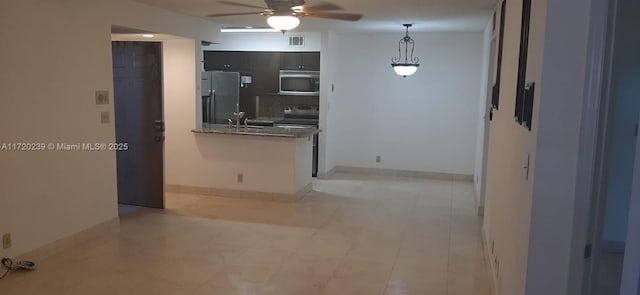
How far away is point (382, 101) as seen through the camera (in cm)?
768

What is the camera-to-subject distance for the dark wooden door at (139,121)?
5.25m

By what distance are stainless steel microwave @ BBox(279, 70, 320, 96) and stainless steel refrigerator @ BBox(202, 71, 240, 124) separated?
2.42 feet

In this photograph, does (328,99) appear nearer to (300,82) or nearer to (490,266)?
(300,82)

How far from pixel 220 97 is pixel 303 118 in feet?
4.47

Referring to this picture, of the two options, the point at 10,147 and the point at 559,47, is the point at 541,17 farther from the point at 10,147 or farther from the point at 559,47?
the point at 10,147

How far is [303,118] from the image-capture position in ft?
26.1

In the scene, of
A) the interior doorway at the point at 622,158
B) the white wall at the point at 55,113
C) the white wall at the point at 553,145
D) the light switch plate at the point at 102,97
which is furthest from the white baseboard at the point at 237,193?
the white wall at the point at 553,145

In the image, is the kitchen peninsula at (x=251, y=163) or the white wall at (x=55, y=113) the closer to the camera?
the white wall at (x=55, y=113)

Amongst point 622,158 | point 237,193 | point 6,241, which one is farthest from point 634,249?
point 237,193

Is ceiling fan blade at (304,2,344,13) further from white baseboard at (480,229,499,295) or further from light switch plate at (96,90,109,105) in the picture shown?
white baseboard at (480,229,499,295)

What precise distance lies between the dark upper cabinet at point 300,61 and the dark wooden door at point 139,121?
279 centimetres

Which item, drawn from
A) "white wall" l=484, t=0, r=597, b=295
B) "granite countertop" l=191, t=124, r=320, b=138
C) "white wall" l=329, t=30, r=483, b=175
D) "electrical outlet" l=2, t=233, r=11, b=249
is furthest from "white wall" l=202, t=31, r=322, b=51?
"white wall" l=484, t=0, r=597, b=295

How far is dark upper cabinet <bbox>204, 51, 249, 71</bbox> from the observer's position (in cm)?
793

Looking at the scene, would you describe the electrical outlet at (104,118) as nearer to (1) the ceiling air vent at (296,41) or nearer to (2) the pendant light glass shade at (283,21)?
(2) the pendant light glass shade at (283,21)
